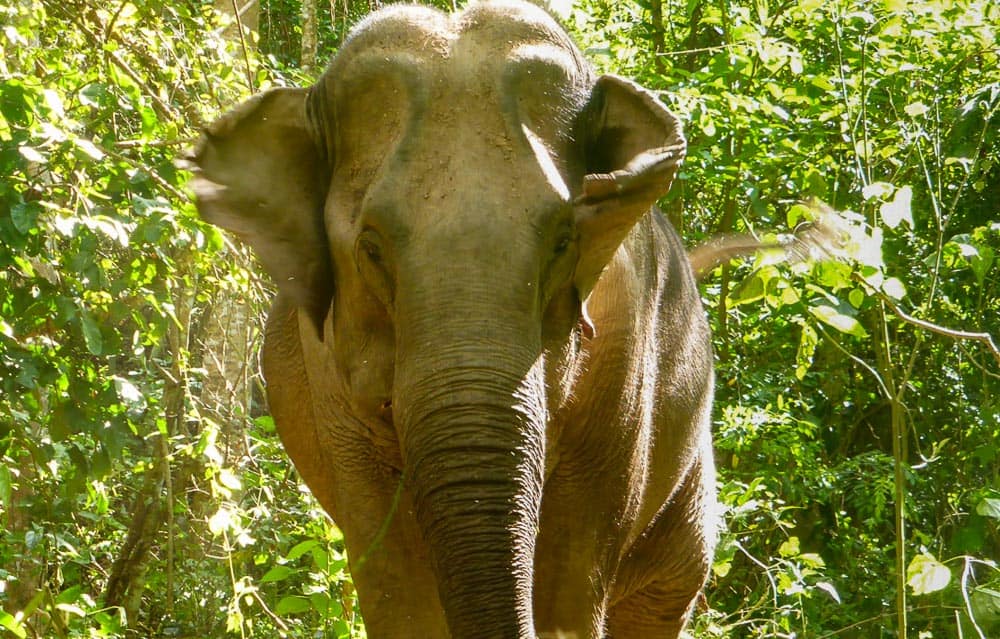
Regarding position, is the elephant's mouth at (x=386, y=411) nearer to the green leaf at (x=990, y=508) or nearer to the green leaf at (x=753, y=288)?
the green leaf at (x=753, y=288)

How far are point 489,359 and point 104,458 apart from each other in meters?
2.02

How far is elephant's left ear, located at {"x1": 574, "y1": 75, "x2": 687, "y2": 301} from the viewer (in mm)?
3150

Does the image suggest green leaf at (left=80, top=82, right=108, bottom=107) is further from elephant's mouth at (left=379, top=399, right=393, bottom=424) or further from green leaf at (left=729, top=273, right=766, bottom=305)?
green leaf at (left=729, top=273, right=766, bottom=305)

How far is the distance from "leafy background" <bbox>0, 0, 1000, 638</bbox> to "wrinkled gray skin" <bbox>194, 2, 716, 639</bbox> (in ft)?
1.25

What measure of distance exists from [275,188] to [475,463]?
99cm

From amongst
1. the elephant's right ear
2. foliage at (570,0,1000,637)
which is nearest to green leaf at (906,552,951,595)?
the elephant's right ear

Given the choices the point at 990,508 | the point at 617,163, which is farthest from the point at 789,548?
the point at 617,163

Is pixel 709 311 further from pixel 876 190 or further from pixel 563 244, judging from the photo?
pixel 563 244

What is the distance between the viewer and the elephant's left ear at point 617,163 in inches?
124

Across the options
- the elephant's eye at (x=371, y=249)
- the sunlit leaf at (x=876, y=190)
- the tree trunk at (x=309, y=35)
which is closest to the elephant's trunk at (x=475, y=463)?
the elephant's eye at (x=371, y=249)

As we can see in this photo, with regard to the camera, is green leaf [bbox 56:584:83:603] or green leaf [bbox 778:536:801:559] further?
green leaf [bbox 778:536:801:559]

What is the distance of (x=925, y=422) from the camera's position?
8.41 meters

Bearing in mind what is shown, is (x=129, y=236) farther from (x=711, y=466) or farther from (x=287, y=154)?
(x=711, y=466)

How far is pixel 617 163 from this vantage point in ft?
11.2
